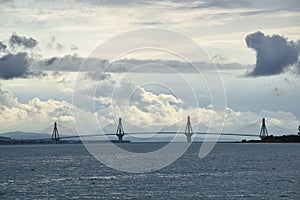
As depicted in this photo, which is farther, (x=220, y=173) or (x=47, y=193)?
(x=220, y=173)

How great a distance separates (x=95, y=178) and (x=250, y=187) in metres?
26.4

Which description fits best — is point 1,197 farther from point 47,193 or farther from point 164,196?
point 164,196

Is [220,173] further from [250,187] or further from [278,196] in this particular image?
[278,196]

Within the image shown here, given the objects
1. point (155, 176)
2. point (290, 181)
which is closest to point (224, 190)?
point (290, 181)

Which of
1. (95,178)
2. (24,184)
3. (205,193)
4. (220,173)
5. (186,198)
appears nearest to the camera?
(186,198)

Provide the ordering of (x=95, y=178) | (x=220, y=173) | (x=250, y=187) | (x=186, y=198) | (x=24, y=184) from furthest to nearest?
(x=220, y=173) → (x=95, y=178) → (x=24, y=184) → (x=250, y=187) → (x=186, y=198)

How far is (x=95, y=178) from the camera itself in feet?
332

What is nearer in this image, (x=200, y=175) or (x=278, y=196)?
(x=278, y=196)

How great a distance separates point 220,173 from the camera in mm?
109875

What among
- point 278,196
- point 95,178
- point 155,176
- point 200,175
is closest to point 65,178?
point 95,178

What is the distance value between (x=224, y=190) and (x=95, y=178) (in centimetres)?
2649

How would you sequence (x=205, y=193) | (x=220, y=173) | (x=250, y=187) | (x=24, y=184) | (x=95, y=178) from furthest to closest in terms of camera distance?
(x=220, y=173) → (x=95, y=178) → (x=24, y=184) → (x=250, y=187) → (x=205, y=193)

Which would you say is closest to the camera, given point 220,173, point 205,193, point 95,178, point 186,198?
point 186,198

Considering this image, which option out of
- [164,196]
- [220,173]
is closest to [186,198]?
[164,196]
